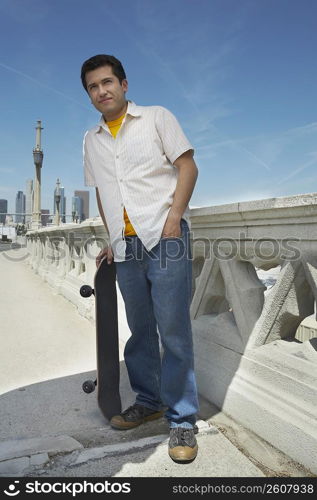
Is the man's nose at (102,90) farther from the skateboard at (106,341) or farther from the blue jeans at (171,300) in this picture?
the skateboard at (106,341)

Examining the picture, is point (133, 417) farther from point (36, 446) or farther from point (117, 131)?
point (117, 131)

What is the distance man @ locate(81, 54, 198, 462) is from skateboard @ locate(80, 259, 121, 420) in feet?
0.67

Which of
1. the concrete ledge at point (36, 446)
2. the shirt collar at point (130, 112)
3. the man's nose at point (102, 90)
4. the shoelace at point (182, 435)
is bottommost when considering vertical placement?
the concrete ledge at point (36, 446)

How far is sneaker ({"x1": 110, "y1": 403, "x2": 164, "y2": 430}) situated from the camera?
241 cm

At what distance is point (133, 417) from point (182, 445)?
475mm

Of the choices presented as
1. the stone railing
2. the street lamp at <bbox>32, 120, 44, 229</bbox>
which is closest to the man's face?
the stone railing

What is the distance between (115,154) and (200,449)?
1631mm

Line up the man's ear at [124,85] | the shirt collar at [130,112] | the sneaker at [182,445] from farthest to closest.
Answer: the man's ear at [124,85] < the shirt collar at [130,112] < the sneaker at [182,445]

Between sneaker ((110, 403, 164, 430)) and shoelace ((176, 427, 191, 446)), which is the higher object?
shoelace ((176, 427, 191, 446))

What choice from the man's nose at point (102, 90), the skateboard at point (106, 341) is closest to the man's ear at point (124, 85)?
the man's nose at point (102, 90)

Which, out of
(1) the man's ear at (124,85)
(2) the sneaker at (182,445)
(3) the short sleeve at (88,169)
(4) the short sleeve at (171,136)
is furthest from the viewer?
(3) the short sleeve at (88,169)

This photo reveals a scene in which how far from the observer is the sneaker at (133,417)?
2.41m

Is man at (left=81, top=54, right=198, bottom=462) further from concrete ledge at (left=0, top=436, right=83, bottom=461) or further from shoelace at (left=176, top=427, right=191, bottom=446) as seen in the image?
concrete ledge at (left=0, top=436, right=83, bottom=461)

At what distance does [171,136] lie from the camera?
7.07 ft
